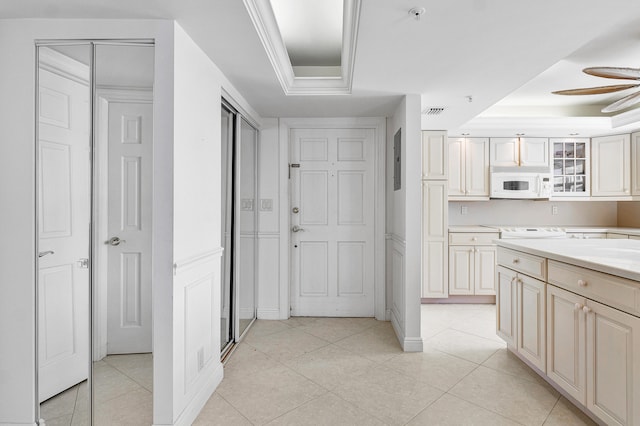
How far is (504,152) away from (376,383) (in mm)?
Answer: 3548

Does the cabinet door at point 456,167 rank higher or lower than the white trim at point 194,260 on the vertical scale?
higher

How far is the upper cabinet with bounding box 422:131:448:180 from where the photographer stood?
407cm

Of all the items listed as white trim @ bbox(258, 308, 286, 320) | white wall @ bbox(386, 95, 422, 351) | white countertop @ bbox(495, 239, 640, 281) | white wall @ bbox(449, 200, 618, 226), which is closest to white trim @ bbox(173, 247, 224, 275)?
white trim @ bbox(258, 308, 286, 320)

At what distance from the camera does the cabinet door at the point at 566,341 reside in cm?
180

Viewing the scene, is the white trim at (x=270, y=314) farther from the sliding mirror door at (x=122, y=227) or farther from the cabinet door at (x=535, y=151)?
the cabinet door at (x=535, y=151)

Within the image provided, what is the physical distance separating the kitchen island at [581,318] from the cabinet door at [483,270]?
5.21 feet

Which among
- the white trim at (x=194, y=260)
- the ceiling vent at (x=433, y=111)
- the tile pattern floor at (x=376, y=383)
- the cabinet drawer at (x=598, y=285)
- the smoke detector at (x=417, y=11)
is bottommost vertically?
the tile pattern floor at (x=376, y=383)

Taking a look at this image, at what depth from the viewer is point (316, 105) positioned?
10.2ft

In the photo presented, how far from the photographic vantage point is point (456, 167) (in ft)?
14.1

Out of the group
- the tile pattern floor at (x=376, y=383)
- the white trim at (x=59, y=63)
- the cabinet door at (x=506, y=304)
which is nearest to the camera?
the white trim at (x=59, y=63)

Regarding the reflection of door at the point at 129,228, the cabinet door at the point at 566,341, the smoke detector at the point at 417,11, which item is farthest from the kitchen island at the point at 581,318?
the reflection of door at the point at 129,228

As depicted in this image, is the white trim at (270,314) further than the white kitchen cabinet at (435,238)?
No

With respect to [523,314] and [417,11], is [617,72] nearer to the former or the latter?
[417,11]
